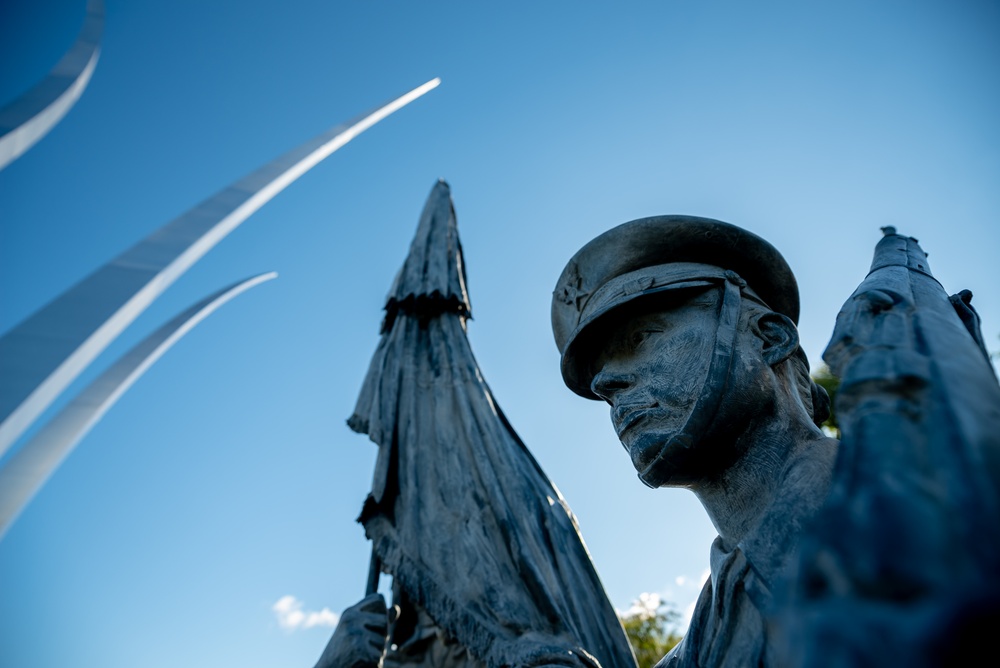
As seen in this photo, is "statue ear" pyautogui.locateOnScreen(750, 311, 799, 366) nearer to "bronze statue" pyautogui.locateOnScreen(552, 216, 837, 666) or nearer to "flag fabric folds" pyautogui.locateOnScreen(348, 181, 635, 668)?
"bronze statue" pyautogui.locateOnScreen(552, 216, 837, 666)

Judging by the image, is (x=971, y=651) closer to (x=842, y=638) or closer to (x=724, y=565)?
(x=842, y=638)

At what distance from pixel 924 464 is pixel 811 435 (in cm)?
129

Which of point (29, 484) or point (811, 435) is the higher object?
point (29, 484)

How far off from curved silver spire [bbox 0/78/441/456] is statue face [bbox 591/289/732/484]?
4.22m

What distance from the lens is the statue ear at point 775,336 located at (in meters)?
2.38

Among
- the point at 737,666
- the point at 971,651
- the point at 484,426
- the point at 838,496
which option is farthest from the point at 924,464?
the point at 484,426

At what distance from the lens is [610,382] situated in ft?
8.00

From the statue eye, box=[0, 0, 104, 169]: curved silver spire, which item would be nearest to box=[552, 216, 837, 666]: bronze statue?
the statue eye

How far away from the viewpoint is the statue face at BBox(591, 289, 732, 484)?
2240 mm

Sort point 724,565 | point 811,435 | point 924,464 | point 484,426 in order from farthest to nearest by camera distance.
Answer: point 484,426 → point 811,435 → point 724,565 → point 924,464

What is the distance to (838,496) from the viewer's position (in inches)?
39.6

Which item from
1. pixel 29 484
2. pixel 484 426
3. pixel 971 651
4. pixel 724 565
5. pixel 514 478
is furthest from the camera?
pixel 29 484

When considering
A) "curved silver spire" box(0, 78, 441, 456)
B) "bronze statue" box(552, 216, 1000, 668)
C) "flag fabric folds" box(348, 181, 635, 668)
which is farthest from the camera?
"curved silver spire" box(0, 78, 441, 456)

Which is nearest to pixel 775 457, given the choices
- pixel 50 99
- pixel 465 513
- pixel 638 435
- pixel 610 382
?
pixel 638 435
